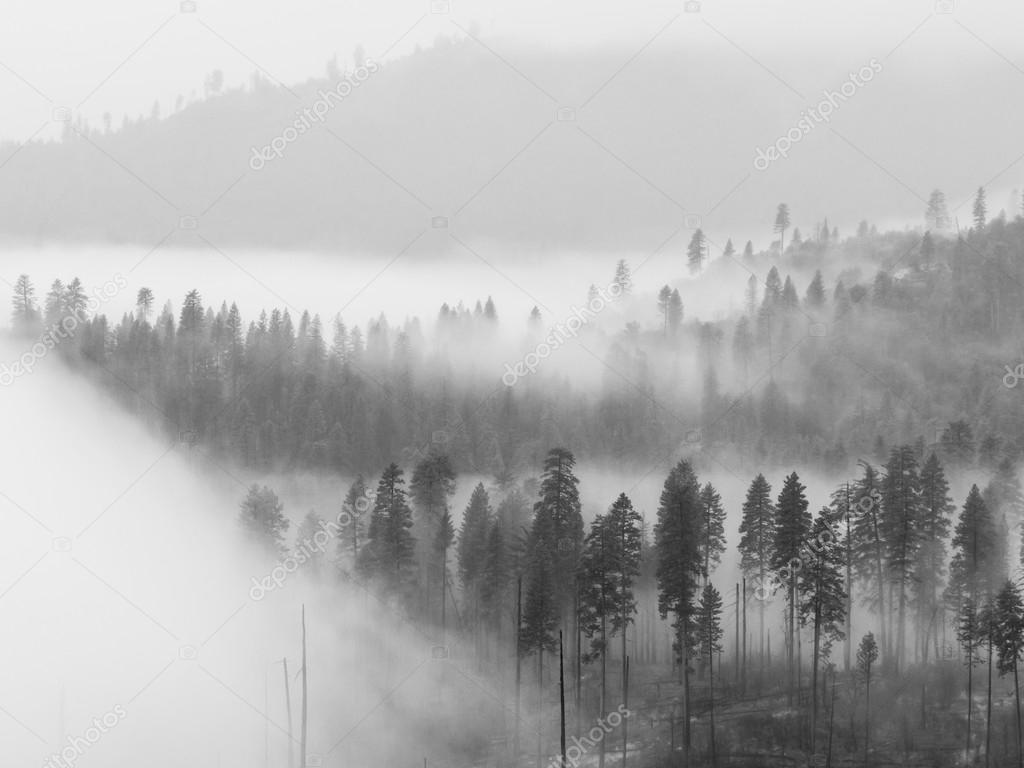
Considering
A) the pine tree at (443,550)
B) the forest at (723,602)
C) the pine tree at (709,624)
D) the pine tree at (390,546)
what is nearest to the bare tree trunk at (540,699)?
the forest at (723,602)

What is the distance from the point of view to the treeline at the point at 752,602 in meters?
112

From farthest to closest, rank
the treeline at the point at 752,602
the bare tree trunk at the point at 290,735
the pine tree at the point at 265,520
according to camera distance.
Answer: the pine tree at the point at 265,520
the bare tree trunk at the point at 290,735
the treeline at the point at 752,602

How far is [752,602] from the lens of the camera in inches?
5108

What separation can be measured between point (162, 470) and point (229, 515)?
2107 centimetres

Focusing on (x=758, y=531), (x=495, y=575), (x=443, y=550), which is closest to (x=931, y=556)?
(x=758, y=531)

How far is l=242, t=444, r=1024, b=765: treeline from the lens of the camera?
369ft

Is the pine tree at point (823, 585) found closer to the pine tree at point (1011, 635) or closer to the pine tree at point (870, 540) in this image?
the pine tree at point (870, 540)

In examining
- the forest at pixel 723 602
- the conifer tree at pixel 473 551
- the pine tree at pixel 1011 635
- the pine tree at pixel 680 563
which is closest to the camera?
the pine tree at pixel 1011 635

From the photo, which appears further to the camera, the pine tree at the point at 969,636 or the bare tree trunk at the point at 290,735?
the bare tree trunk at the point at 290,735

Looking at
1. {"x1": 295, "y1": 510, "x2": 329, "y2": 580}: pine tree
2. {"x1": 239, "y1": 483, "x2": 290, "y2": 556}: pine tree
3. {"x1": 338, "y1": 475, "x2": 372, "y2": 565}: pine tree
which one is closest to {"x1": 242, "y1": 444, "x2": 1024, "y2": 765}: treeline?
{"x1": 338, "y1": 475, "x2": 372, "y2": 565}: pine tree

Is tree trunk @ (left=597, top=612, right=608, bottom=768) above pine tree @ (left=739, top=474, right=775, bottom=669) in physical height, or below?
below

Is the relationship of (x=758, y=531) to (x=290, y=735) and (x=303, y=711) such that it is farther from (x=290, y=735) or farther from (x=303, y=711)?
(x=290, y=735)

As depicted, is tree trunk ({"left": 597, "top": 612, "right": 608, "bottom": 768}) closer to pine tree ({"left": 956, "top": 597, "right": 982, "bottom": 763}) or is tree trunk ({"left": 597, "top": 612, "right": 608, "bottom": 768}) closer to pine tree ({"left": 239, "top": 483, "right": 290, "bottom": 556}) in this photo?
pine tree ({"left": 956, "top": 597, "right": 982, "bottom": 763})

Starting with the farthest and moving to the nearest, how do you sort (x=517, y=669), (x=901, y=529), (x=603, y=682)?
(x=901, y=529) < (x=517, y=669) < (x=603, y=682)
